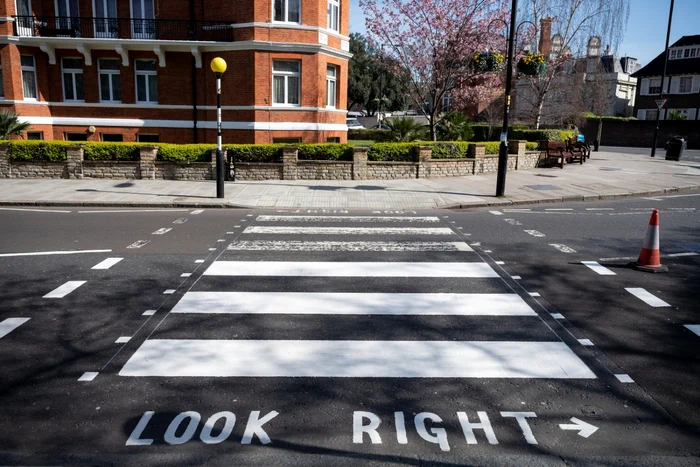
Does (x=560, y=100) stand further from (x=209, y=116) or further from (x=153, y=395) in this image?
(x=153, y=395)

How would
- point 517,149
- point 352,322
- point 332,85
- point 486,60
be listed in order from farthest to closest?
point 332,85 → point 517,149 → point 486,60 → point 352,322

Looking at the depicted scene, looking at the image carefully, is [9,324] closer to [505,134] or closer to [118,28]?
[505,134]

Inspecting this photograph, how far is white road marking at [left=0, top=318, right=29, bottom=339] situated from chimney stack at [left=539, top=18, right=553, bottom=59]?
3194 cm

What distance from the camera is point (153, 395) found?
4.82m

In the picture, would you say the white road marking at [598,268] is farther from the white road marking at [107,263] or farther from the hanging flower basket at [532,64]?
the hanging flower basket at [532,64]

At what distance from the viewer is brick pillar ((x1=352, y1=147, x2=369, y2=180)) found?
20422mm

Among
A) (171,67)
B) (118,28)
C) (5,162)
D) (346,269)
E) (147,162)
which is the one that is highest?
(118,28)

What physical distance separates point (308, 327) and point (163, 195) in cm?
1174

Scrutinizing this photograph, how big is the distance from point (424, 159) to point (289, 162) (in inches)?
207

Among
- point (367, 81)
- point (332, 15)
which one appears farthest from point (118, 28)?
point (367, 81)

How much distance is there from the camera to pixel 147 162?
784 inches

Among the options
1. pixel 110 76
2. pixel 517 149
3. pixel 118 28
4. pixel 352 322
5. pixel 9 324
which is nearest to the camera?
pixel 9 324

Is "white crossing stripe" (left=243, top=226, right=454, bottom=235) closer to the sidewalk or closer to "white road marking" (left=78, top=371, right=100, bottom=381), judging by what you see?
the sidewalk

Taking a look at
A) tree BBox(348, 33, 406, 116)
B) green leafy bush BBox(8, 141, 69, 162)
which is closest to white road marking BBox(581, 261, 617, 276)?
green leafy bush BBox(8, 141, 69, 162)
